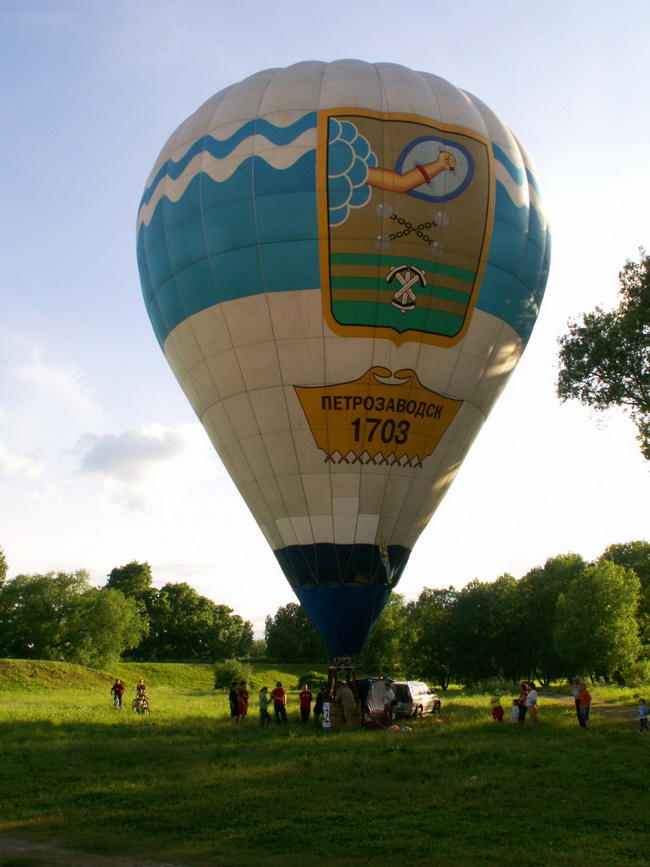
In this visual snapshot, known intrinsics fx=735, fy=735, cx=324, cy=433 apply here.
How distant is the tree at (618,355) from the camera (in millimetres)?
18062

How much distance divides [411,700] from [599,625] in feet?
66.1

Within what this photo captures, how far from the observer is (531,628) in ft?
151

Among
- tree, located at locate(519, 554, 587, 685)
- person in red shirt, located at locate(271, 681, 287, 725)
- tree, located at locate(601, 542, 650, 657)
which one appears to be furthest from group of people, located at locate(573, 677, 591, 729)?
tree, located at locate(601, 542, 650, 657)

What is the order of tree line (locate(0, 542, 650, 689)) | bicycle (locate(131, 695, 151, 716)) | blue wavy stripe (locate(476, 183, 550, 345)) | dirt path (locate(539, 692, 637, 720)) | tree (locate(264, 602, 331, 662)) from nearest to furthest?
blue wavy stripe (locate(476, 183, 550, 345))
dirt path (locate(539, 692, 637, 720))
bicycle (locate(131, 695, 151, 716))
tree line (locate(0, 542, 650, 689))
tree (locate(264, 602, 331, 662))

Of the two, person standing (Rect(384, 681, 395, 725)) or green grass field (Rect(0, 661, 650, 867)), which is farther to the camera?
person standing (Rect(384, 681, 395, 725))

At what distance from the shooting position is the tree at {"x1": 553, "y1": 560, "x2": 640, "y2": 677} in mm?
34219

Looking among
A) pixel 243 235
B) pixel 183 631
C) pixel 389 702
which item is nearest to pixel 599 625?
pixel 389 702

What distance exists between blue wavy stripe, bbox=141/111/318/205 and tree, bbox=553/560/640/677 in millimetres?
27097

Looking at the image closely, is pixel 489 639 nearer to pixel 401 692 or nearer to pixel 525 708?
pixel 401 692

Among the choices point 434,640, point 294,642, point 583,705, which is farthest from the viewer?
point 294,642

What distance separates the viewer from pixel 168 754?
470 inches

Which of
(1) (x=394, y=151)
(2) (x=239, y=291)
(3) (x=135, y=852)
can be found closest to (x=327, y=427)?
(2) (x=239, y=291)

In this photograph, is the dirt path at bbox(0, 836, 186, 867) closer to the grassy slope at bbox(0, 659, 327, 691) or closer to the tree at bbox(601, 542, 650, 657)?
the grassy slope at bbox(0, 659, 327, 691)

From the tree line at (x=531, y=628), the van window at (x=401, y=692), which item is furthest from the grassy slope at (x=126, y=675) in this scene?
the van window at (x=401, y=692)
